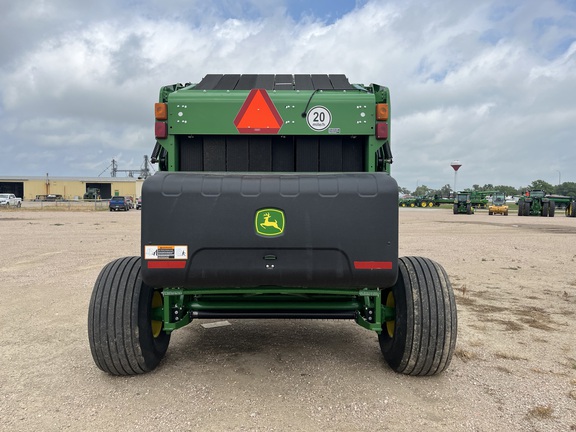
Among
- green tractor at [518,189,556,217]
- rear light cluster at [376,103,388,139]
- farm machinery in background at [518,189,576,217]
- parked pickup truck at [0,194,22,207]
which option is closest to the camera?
rear light cluster at [376,103,388,139]

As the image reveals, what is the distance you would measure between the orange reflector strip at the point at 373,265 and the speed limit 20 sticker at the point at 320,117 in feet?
3.98

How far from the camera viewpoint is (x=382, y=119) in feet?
11.3

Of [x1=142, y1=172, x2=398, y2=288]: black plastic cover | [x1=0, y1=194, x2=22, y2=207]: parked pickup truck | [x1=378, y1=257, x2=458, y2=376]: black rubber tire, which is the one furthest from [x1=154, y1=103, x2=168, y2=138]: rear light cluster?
[x1=0, y1=194, x2=22, y2=207]: parked pickup truck

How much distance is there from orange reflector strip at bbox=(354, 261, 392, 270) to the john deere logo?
0.54 meters

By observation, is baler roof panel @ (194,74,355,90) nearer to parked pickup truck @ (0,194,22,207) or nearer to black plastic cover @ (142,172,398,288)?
black plastic cover @ (142,172,398,288)

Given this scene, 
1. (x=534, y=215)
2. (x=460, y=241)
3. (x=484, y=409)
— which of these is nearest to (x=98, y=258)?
(x=484, y=409)

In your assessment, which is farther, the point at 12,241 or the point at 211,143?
the point at 12,241

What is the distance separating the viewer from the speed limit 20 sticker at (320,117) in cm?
347

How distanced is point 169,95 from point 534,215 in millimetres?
38833

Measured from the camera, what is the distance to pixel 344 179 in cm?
288

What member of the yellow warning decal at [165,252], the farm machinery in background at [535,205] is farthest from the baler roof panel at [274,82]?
the farm machinery in background at [535,205]

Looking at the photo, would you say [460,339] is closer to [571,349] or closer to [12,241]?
[571,349]

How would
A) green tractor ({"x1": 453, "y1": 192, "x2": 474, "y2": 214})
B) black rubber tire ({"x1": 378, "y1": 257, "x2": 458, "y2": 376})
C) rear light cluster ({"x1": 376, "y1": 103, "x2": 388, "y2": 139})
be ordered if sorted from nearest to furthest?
black rubber tire ({"x1": 378, "y1": 257, "x2": 458, "y2": 376}), rear light cluster ({"x1": 376, "y1": 103, "x2": 388, "y2": 139}), green tractor ({"x1": 453, "y1": 192, "x2": 474, "y2": 214})

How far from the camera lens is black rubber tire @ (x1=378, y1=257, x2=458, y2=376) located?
333 centimetres
